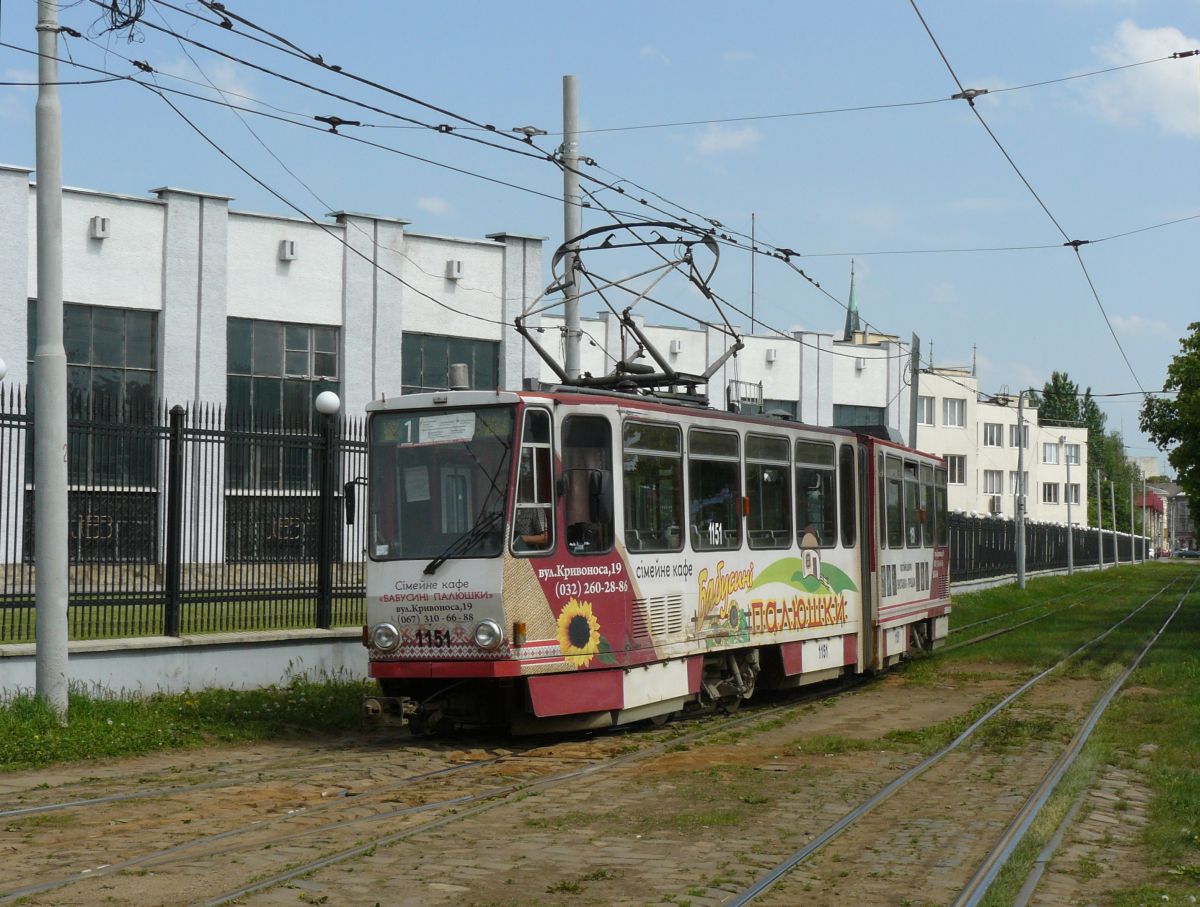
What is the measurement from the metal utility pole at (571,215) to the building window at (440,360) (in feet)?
62.0

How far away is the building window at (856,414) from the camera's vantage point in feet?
185

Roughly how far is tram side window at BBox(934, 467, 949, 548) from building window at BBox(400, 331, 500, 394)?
1645cm

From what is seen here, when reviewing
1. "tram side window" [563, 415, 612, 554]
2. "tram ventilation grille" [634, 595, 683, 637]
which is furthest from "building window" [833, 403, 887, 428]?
"tram side window" [563, 415, 612, 554]

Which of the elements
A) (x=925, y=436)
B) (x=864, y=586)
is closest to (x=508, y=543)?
(x=864, y=586)

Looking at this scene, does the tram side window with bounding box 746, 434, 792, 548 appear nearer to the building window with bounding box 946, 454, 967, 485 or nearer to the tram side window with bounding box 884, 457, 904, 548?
the tram side window with bounding box 884, 457, 904, 548

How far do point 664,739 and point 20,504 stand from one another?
19.0 ft

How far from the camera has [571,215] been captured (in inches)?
725

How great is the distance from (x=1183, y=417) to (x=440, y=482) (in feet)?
77.0

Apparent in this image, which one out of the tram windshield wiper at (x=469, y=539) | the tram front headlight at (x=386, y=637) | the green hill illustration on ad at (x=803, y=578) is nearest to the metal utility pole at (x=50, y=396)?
the tram front headlight at (x=386, y=637)

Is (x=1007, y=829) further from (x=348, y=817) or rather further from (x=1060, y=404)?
(x=1060, y=404)

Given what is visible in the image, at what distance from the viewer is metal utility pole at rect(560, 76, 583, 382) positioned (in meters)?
17.5

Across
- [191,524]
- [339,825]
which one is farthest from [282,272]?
[339,825]

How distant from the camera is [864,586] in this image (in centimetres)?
1862

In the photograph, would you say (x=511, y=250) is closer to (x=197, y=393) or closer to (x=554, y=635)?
(x=197, y=393)
